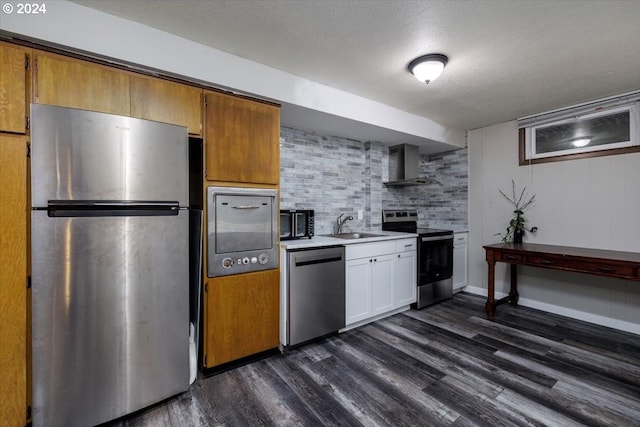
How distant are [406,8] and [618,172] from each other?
299 centimetres

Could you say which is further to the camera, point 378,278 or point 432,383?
point 378,278

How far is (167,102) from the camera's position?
1.91 metres

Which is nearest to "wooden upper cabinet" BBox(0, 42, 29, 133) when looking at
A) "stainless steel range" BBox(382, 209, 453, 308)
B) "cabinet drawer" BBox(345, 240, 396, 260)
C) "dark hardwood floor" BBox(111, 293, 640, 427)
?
"dark hardwood floor" BBox(111, 293, 640, 427)

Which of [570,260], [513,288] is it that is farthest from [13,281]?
[513,288]

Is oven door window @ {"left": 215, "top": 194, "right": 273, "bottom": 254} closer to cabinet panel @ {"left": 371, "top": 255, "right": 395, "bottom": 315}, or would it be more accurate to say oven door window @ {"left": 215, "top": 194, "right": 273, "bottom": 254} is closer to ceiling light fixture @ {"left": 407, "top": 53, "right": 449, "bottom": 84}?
cabinet panel @ {"left": 371, "top": 255, "right": 395, "bottom": 315}

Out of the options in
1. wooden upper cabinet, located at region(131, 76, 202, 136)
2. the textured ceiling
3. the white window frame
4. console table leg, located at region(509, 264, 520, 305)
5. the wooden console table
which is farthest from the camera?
console table leg, located at region(509, 264, 520, 305)

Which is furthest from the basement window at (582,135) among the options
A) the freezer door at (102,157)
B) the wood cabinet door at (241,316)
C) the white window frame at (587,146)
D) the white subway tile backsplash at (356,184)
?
the freezer door at (102,157)

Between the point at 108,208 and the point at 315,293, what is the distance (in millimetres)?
1689

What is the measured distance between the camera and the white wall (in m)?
2.92

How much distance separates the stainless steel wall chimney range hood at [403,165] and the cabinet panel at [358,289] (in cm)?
152

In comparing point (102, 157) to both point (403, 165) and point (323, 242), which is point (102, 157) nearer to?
point (323, 242)

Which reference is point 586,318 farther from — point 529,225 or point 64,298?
point 64,298

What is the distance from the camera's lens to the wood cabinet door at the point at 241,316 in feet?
6.86

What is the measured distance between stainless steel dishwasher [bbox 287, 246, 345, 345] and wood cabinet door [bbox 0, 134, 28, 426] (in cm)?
160
